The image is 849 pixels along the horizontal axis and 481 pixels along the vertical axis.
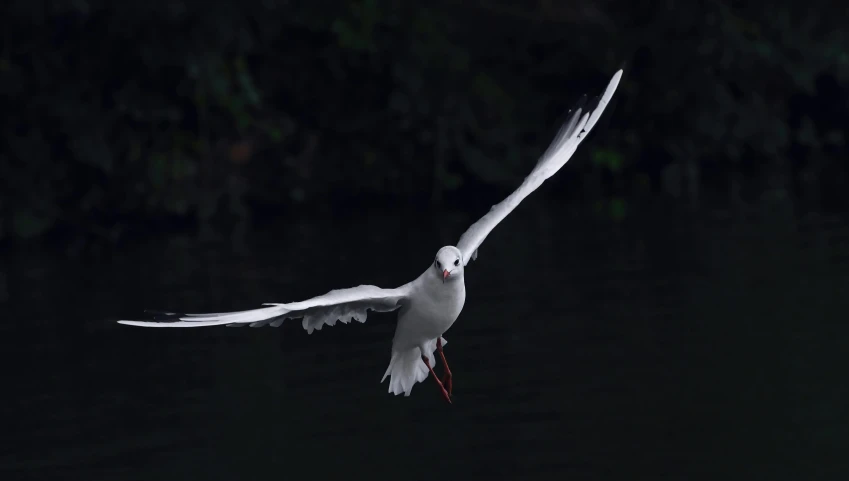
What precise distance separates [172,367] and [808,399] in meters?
4.22

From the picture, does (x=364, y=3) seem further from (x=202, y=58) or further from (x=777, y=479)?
(x=777, y=479)

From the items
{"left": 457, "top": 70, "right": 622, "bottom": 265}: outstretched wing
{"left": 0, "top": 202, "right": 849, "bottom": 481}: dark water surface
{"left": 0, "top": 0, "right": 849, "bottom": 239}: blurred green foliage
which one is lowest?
{"left": 0, "top": 202, "right": 849, "bottom": 481}: dark water surface

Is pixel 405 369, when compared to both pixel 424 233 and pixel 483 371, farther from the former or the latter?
pixel 424 233

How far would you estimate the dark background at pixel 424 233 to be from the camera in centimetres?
825

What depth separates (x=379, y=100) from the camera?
21422 millimetres

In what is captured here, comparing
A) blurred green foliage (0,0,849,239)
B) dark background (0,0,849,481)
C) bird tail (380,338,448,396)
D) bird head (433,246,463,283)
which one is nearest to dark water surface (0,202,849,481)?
dark background (0,0,849,481)

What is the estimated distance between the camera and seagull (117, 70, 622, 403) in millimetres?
7641

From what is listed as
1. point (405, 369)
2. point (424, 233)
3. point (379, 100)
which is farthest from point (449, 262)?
point (379, 100)

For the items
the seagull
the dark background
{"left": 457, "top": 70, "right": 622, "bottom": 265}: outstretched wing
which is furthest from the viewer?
{"left": 457, "top": 70, "right": 622, "bottom": 265}: outstretched wing

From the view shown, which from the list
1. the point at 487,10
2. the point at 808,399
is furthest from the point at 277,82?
the point at 808,399

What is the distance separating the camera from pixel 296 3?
21.4 m

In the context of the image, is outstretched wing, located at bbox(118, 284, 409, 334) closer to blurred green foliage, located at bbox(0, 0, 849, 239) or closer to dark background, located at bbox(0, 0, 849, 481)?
dark background, located at bbox(0, 0, 849, 481)

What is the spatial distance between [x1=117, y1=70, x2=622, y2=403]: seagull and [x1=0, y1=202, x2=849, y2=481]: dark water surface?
285mm

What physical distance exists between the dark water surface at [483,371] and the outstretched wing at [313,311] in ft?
2.03
